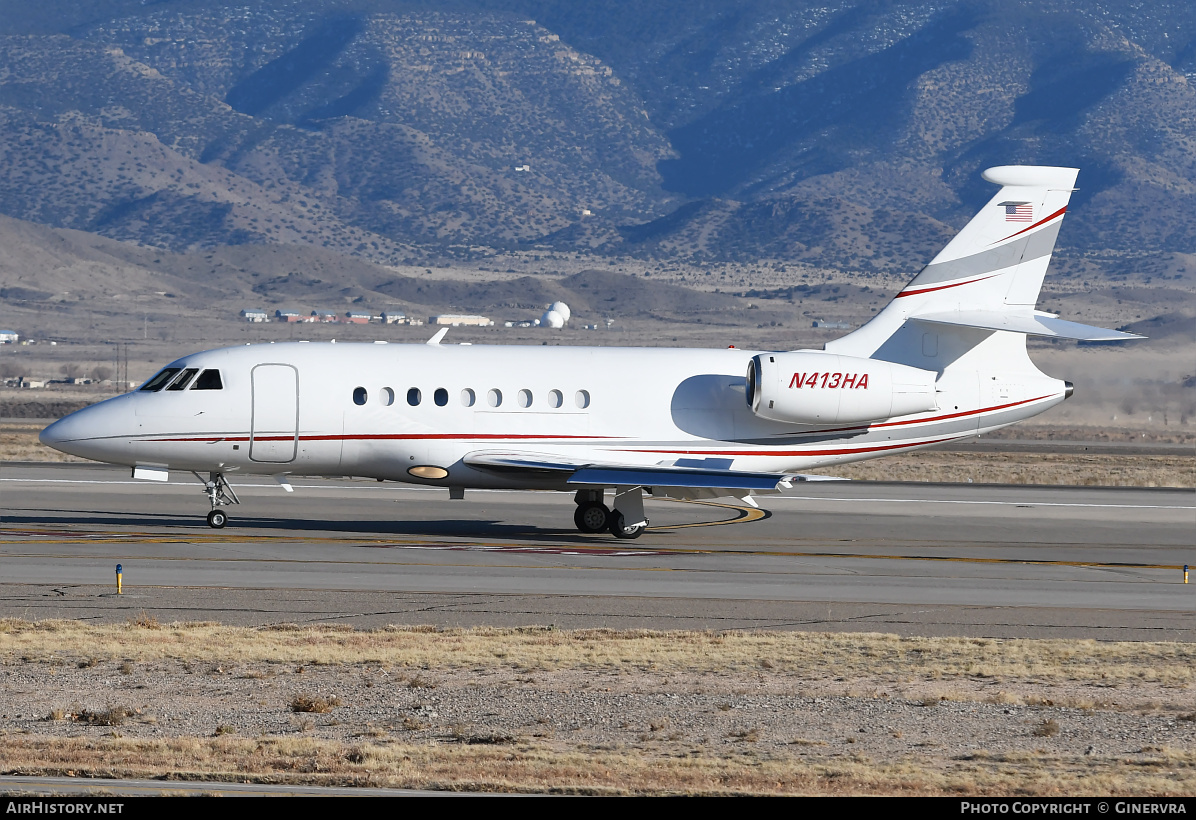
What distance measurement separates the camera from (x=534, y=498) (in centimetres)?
3762

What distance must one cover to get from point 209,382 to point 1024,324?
50.7ft

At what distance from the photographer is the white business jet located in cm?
2872

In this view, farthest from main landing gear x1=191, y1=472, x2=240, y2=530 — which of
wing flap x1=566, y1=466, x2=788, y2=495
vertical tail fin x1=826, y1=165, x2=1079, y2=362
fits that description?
vertical tail fin x1=826, y1=165, x2=1079, y2=362

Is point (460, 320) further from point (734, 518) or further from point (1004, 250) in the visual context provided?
point (1004, 250)

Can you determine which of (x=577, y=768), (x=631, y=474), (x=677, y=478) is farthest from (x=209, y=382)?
(x=577, y=768)

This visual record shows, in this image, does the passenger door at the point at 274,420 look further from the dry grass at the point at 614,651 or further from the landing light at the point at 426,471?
the dry grass at the point at 614,651

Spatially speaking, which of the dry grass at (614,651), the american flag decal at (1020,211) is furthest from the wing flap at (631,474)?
the dry grass at (614,651)

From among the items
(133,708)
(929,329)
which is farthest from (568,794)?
(929,329)

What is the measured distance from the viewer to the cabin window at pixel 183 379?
29.0 metres

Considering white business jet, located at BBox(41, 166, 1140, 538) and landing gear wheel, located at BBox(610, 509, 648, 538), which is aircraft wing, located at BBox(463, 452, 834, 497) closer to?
white business jet, located at BBox(41, 166, 1140, 538)

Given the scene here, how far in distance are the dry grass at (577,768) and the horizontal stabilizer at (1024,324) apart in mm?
16200

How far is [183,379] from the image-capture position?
2905 centimetres

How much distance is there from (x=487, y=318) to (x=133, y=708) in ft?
581

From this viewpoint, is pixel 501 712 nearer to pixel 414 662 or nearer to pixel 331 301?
pixel 414 662
